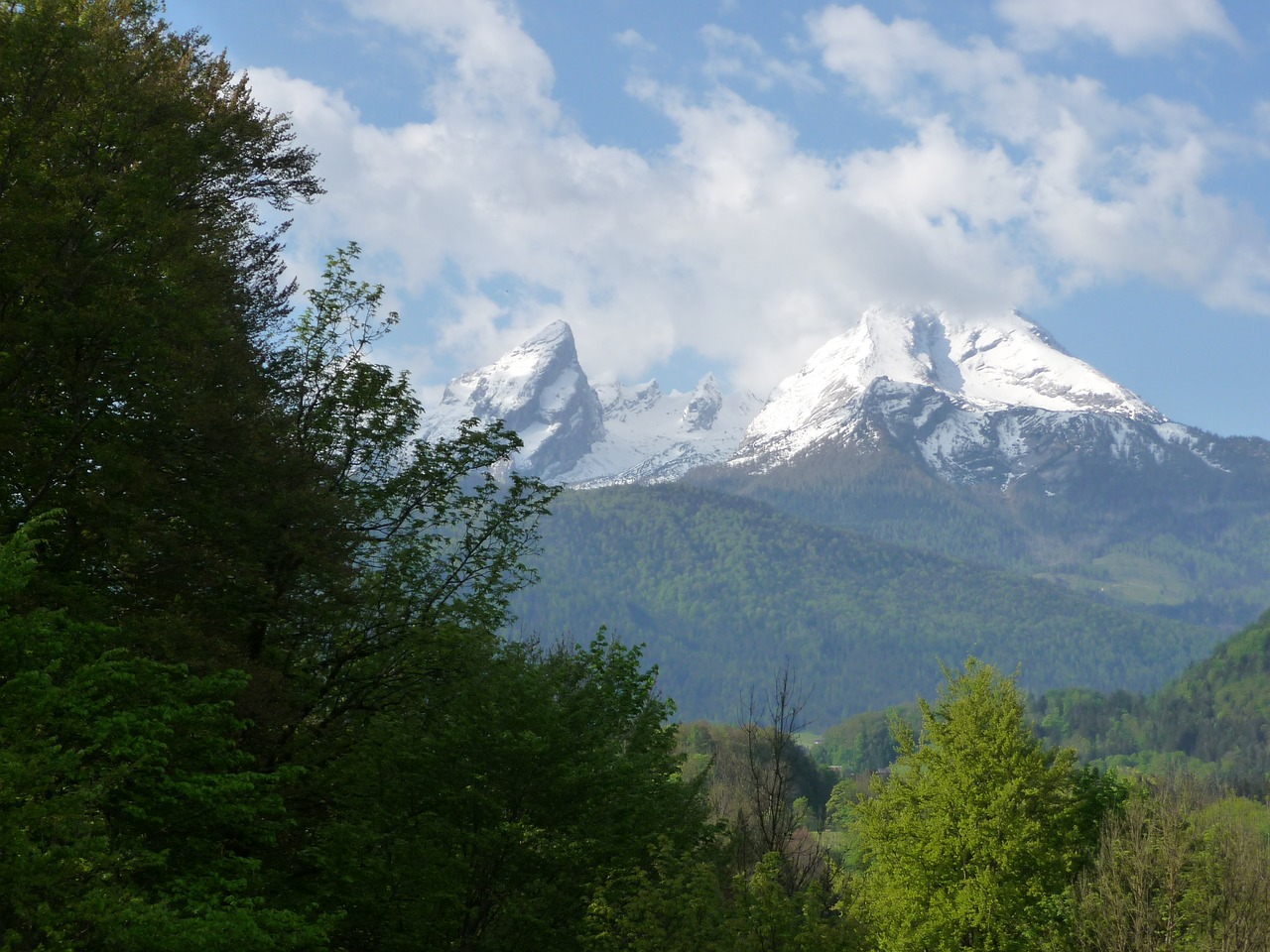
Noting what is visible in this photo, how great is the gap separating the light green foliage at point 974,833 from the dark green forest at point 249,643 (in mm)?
4374

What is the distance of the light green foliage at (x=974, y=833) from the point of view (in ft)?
Answer: 125

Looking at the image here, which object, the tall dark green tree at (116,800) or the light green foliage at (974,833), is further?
the light green foliage at (974,833)

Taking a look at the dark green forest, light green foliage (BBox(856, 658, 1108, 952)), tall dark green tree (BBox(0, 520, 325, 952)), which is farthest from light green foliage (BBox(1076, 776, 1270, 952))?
tall dark green tree (BBox(0, 520, 325, 952))

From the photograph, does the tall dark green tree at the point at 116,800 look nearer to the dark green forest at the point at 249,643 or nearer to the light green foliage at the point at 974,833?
the dark green forest at the point at 249,643

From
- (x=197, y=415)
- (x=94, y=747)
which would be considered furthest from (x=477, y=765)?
(x=94, y=747)

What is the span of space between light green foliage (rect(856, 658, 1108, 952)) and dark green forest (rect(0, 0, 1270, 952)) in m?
4.37

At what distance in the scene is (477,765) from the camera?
959 inches

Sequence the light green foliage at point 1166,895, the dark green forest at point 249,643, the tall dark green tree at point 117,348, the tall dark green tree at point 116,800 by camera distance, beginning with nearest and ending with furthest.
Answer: the tall dark green tree at point 116,800
the dark green forest at point 249,643
the tall dark green tree at point 117,348
the light green foliage at point 1166,895

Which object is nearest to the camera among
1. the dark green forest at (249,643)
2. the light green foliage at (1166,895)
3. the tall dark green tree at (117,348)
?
the dark green forest at (249,643)

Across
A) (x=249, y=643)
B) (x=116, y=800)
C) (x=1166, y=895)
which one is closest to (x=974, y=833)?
(x=1166, y=895)

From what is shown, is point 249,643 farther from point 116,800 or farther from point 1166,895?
point 1166,895

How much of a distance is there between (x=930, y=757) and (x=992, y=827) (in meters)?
4.09

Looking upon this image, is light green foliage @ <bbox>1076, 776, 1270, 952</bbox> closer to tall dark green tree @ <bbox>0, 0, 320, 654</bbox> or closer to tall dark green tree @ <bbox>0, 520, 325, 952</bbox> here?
tall dark green tree @ <bbox>0, 520, 325, 952</bbox>

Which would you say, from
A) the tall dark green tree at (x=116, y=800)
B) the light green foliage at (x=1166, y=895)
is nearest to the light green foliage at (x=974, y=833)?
the light green foliage at (x=1166, y=895)
